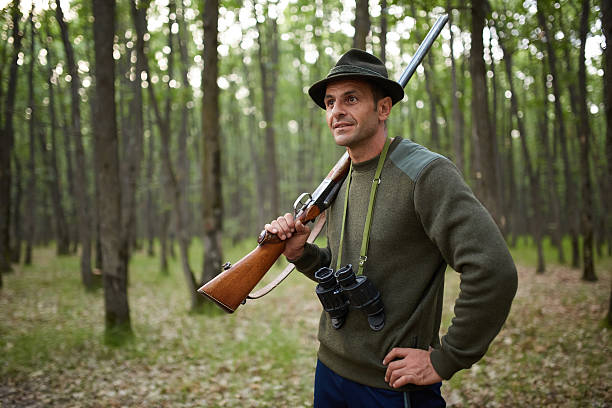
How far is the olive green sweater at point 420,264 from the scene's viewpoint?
5.44 feet

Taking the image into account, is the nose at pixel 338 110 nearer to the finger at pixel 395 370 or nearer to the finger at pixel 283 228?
the finger at pixel 283 228

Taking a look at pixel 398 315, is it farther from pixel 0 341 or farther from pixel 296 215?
pixel 0 341

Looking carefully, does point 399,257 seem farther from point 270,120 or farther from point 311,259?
point 270,120

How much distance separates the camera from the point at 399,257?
6.63ft

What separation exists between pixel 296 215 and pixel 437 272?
0.95 m

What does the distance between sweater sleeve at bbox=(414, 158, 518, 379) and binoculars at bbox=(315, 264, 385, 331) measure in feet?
1.07

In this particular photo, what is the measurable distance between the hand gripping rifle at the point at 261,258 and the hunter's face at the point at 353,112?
0.49 metres

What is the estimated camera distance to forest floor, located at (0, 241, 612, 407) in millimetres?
5219

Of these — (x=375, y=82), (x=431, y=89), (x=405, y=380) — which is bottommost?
(x=405, y=380)

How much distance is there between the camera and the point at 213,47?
29.7 feet

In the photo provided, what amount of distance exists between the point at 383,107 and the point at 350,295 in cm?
99

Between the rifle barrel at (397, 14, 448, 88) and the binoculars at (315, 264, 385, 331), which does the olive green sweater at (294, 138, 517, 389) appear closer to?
the binoculars at (315, 264, 385, 331)

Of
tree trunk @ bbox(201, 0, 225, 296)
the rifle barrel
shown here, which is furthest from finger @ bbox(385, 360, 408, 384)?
tree trunk @ bbox(201, 0, 225, 296)

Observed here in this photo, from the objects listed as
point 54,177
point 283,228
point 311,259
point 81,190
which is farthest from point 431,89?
point 283,228
